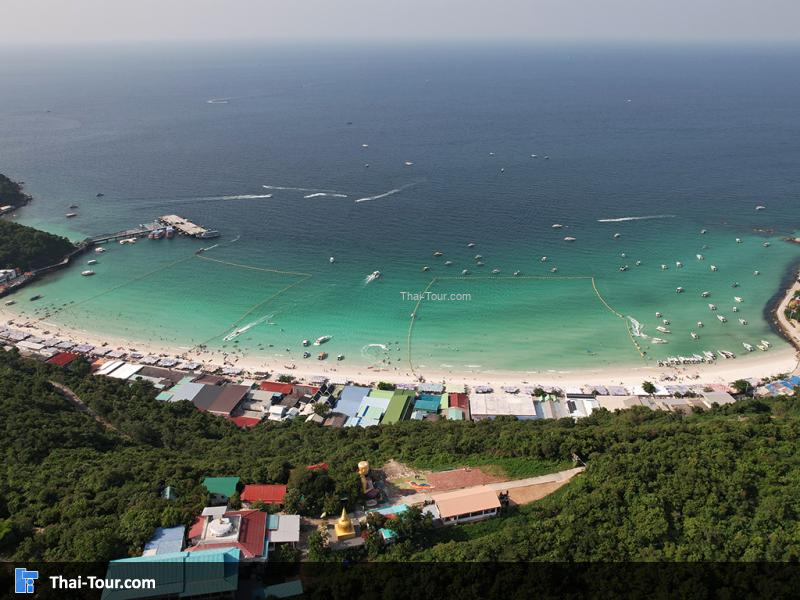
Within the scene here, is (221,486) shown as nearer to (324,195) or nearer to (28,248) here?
(28,248)

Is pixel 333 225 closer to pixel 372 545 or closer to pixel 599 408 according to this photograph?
pixel 599 408

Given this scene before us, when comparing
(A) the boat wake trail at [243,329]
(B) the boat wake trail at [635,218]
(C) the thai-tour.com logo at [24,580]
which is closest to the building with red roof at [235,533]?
(C) the thai-tour.com logo at [24,580]

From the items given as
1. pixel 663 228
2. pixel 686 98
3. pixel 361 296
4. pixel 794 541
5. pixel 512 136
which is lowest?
pixel 794 541

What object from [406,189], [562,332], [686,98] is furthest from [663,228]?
[686,98]

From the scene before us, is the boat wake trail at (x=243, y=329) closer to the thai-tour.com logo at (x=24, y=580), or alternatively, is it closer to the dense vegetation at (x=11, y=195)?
the thai-tour.com logo at (x=24, y=580)

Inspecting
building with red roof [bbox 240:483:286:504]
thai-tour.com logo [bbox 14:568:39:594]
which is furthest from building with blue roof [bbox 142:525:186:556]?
thai-tour.com logo [bbox 14:568:39:594]

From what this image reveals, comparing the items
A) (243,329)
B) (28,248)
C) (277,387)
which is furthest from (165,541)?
(28,248)

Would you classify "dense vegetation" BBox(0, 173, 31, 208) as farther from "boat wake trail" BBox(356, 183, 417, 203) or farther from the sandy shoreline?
"boat wake trail" BBox(356, 183, 417, 203)
